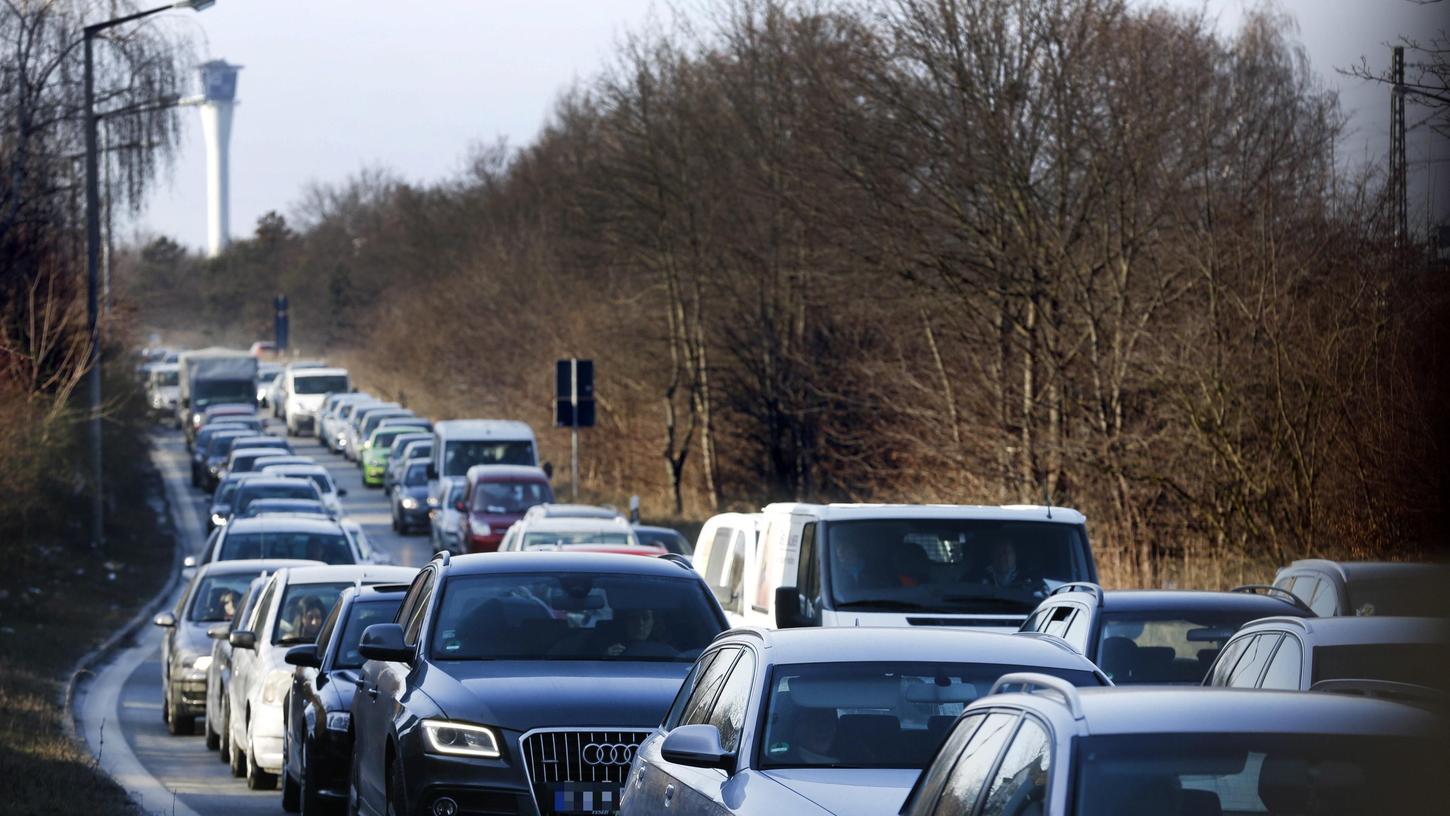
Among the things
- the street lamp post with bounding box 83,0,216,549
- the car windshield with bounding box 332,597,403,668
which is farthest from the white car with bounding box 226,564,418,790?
the street lamp post with bounding box 83,0,216,549

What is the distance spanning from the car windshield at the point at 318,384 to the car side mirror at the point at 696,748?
7566 cm

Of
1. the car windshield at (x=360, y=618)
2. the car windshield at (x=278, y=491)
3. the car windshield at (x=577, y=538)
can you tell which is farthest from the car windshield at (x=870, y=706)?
the car windshield at (x=278, y=491)

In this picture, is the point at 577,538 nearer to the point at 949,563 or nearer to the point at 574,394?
the point at 574,394

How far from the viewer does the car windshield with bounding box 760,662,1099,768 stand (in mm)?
7172

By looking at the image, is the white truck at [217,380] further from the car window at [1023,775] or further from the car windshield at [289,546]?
the car window at [1023,775]

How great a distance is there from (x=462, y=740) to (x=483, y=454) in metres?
36.2

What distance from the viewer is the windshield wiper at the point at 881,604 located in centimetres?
1295

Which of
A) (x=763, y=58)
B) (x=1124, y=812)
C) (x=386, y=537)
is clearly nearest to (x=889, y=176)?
(x=763, y=58)

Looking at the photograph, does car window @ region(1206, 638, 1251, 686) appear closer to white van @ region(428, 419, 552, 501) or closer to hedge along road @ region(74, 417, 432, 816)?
hedge along road @ region(74, 417, 432, 816)

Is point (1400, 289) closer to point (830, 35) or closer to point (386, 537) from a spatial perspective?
point (830, 35)

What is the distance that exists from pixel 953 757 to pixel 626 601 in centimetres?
587

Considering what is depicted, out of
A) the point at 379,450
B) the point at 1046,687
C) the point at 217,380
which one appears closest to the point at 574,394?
the point at 379,450

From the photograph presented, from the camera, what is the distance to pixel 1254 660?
31.3 feet

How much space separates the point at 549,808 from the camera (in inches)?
382
